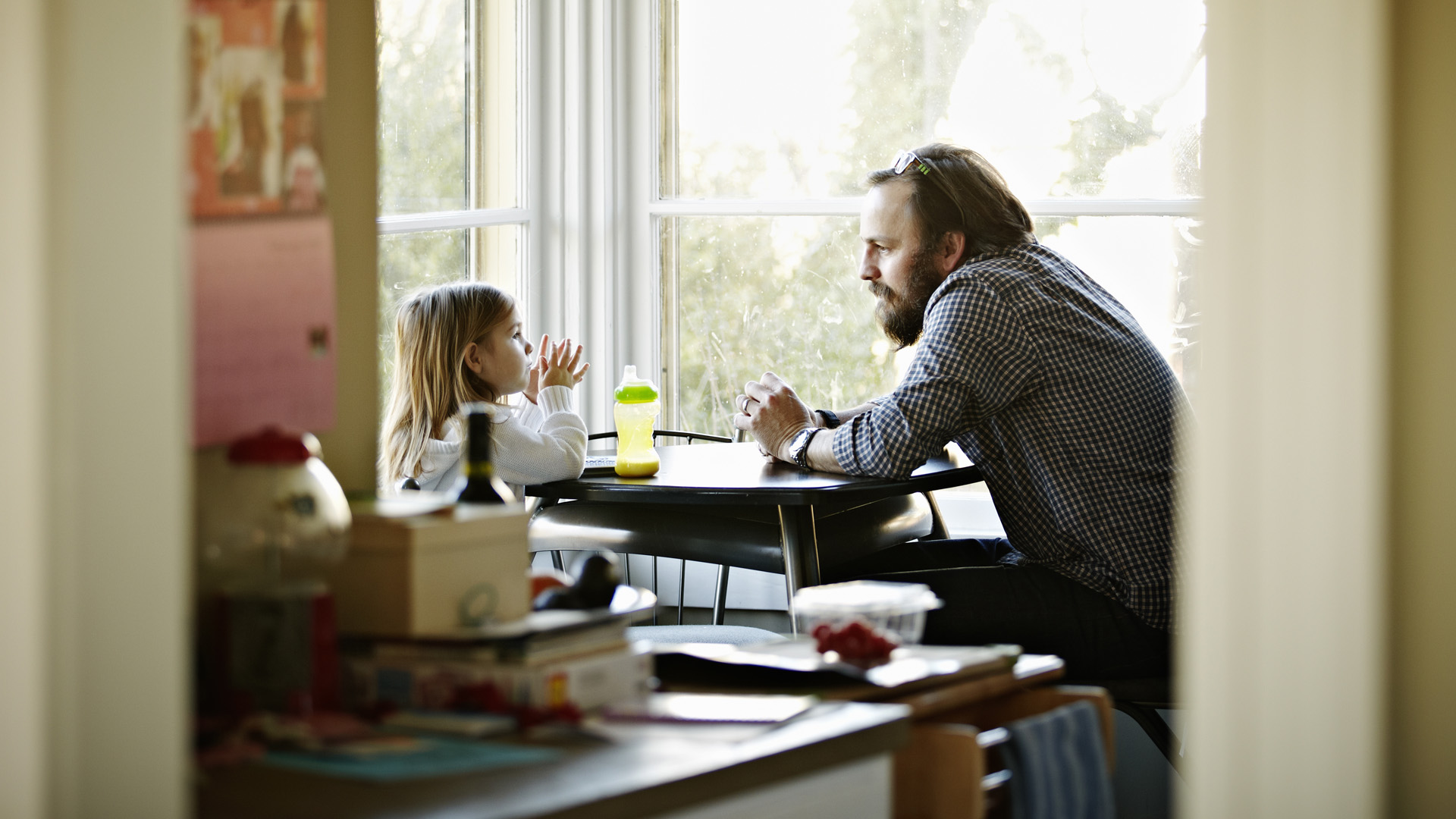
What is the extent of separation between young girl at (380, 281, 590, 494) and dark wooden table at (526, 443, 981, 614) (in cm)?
13

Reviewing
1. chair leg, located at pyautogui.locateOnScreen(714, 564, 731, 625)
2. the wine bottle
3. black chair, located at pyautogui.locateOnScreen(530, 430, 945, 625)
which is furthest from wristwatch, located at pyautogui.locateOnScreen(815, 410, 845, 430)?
the wine bottle

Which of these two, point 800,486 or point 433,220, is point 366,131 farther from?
point 433,220

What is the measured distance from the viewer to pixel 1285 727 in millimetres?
1071

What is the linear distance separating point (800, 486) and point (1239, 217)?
1.50 meters

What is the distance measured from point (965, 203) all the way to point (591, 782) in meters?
2.11

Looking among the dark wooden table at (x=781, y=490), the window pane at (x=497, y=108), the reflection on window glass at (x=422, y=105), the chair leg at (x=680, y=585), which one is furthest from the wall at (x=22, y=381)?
the chair leg at (x=680, y=585)

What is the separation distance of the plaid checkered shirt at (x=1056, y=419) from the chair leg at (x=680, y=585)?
1332mm

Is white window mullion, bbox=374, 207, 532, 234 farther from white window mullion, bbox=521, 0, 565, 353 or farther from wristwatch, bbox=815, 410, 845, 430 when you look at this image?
wristwatch, bbox=815, 410, 845, 430

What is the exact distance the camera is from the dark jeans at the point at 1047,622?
8.42 ft

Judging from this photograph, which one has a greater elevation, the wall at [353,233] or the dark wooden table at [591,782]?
the wall at [353,233]

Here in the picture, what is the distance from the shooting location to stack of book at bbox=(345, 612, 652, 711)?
1.29 meters

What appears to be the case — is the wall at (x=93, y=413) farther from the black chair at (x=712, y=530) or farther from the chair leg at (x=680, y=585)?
the chair leg at (x=680, y=585)

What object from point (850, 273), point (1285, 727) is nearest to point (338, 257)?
point (1285, 727)

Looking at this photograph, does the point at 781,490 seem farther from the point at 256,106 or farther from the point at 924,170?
the point at 256,106
